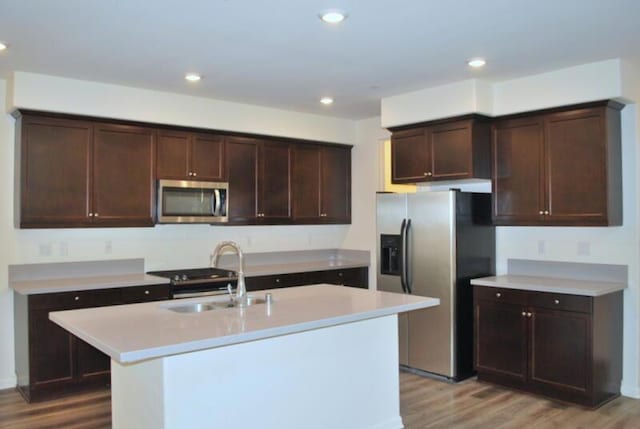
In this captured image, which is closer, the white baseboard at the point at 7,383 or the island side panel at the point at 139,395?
the island side panel at the point at 139,395

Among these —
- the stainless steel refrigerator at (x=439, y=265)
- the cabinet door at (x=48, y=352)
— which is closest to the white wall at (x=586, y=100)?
the stainless steel refrigerator at (x=439, y=265)

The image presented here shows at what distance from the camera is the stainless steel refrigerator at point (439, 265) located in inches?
184

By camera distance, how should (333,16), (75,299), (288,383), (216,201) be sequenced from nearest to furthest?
(288,383) < (333,16) < (75,299) < (216,201)

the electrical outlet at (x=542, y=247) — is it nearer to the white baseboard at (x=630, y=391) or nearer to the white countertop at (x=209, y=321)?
the white baseboard at (x=630, y=391)

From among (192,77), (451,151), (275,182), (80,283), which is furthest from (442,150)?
(80,283)

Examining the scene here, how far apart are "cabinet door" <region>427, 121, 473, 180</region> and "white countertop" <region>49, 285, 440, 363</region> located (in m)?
1.63

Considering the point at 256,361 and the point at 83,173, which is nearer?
the point at 256,361

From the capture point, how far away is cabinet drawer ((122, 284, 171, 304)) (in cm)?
445

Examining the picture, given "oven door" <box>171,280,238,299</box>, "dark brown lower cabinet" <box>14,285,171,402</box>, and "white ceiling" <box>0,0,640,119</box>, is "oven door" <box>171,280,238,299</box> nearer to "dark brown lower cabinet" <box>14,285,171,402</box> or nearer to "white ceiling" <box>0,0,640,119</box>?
"dark brown lower cabinet" <box>14,285,171,402</box>

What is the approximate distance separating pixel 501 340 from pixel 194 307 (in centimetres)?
260

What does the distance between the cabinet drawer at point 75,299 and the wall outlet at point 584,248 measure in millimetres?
3817

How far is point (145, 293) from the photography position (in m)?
4.52

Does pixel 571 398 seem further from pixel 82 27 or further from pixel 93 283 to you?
pixel 82 27

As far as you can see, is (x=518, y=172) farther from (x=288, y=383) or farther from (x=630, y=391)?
(x=288, y=383)
